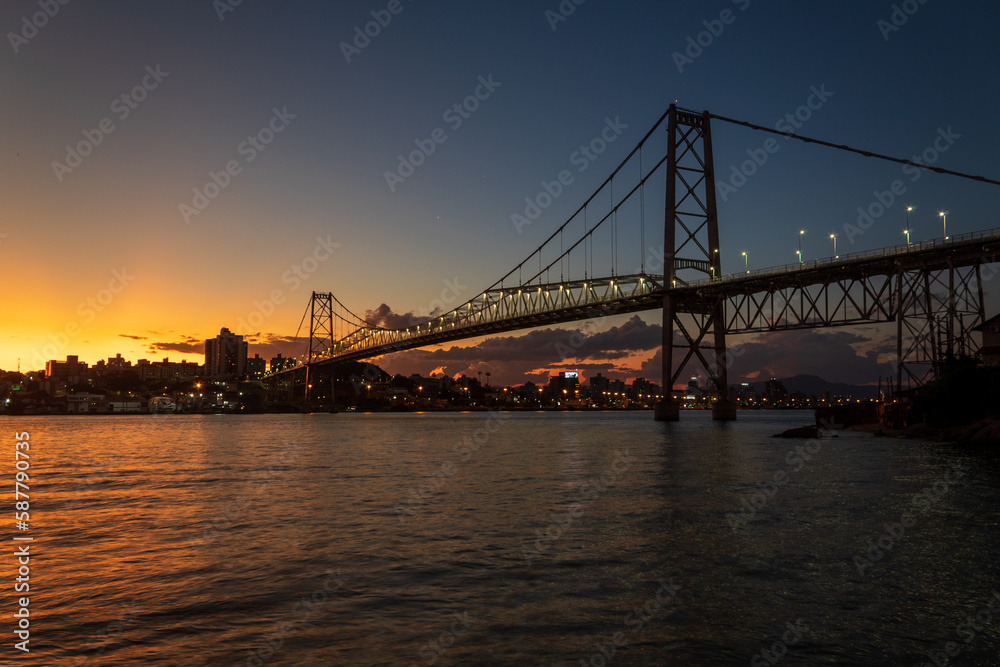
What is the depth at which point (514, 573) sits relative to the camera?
8.07 meters

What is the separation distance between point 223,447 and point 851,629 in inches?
1366

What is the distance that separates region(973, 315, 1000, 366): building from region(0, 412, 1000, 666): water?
27.1 meters

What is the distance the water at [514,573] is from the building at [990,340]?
1068 inches

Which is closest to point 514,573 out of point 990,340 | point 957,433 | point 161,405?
point 957,433

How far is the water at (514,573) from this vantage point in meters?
5.65

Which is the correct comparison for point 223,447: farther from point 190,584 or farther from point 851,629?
point 851,629

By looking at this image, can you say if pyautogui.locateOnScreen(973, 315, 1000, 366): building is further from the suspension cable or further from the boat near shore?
the boat near shore

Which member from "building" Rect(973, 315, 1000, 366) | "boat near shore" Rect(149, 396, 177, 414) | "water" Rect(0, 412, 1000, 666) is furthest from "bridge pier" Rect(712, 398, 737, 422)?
"boat near shore" Rect(149, 396, 177, 414)

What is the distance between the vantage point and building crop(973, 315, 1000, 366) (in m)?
39.2

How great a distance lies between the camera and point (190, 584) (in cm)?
772

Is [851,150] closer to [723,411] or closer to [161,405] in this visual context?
[723,411]

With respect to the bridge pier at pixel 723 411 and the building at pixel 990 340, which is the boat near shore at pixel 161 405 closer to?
the bridge pier at pixel 723 411

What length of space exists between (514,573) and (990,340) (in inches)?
1738

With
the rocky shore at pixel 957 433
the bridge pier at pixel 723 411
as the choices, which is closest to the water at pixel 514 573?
the rocky shore at pixel 957 433
